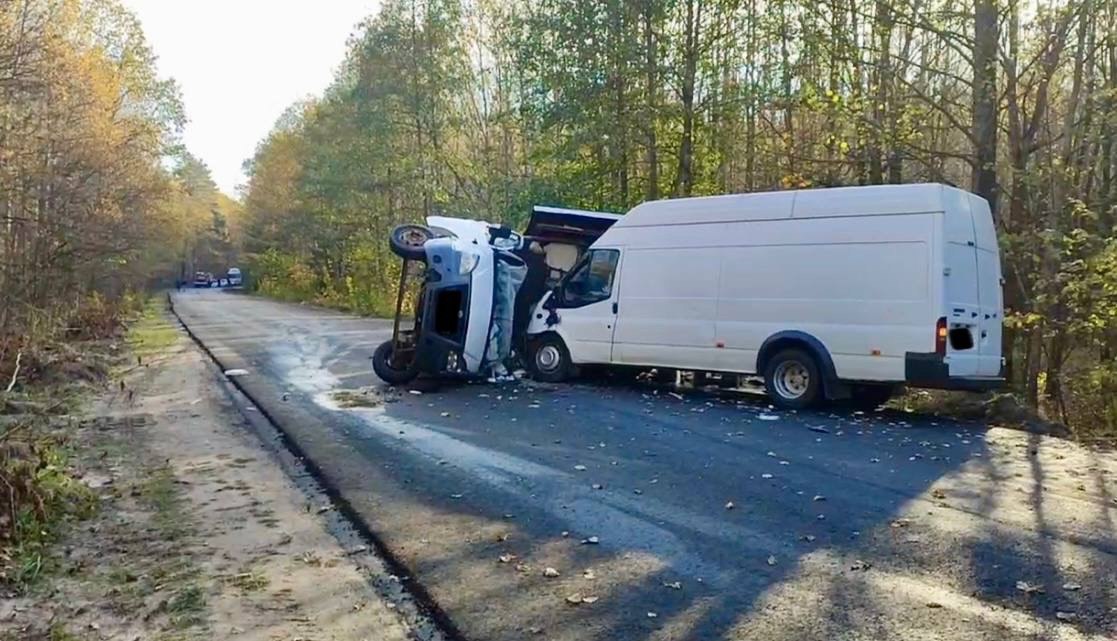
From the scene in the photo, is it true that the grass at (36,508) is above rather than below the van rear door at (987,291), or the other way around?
below

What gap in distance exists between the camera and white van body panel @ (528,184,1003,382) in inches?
389

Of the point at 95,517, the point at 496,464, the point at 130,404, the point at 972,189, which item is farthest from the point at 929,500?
the point at 130,404

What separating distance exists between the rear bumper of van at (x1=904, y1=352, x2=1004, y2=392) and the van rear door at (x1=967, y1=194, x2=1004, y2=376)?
11.1 inches

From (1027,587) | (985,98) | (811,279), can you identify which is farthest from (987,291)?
(1027,587)

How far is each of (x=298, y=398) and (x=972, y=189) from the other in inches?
399

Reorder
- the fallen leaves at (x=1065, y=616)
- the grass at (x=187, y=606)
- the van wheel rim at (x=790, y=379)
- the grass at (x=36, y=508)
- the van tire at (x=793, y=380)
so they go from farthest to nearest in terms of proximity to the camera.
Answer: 1. the van wheel rim at (x=790, y=379)
2. the van tire at (x=793, y=380)
3. the grass at (x=36, y=508)
4. the grass at (x=187, y=606)
5. the fallen leaves at (x=1065, y=616)

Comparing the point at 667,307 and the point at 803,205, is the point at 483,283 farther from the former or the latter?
the point at 803,205

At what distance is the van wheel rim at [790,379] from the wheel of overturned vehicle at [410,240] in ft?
17.2

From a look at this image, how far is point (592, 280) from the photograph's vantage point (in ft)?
43.1

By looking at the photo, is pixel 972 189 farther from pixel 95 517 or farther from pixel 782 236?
pixel 95 517

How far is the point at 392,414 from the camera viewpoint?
1099 centimetres

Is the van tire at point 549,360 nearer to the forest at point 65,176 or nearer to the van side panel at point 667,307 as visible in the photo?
the van side panel at point 667,307

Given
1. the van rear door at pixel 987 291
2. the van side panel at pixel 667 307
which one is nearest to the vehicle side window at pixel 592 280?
the van side panel at pixel 667 307

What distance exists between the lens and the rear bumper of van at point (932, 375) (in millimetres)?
9742
